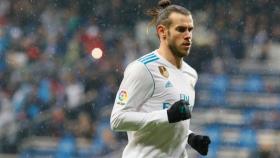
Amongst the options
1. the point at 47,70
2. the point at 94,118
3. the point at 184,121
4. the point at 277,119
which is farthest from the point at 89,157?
the point at 184,121

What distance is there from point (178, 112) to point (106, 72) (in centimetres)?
564

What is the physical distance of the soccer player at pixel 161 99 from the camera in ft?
12.2

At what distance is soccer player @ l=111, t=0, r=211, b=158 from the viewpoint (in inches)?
146

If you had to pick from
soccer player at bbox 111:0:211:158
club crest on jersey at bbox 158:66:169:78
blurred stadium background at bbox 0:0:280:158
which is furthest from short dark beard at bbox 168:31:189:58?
blurred stadium background at bbox 0:0:280:158

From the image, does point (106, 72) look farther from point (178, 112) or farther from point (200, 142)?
point (178, 112)

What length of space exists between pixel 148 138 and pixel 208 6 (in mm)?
6055

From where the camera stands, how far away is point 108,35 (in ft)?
31.6

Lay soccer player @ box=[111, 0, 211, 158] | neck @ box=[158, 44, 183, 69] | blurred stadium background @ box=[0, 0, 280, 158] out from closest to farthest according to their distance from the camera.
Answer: soccer player @ box=[111, 0, 211, 158] → neck @ box=[158, 44, 183, 69] → blurred stadium background @ box=[0, 0, 280, 158]

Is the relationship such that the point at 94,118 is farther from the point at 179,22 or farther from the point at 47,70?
the point at 179,22

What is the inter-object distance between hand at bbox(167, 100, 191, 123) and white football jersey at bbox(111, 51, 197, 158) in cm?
4

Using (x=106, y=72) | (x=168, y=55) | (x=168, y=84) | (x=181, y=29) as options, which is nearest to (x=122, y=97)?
(x=168, y=84)

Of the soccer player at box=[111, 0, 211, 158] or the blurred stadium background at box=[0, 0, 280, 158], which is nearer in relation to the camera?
the soccer player at box=[111, 0, 211, 158]

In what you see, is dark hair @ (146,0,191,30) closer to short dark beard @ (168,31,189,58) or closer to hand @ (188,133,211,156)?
short dark beard @ (168,31,189,58)

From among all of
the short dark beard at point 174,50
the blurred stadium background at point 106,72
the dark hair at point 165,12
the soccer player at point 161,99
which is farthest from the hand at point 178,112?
the blurred stadium background at point 106,72
